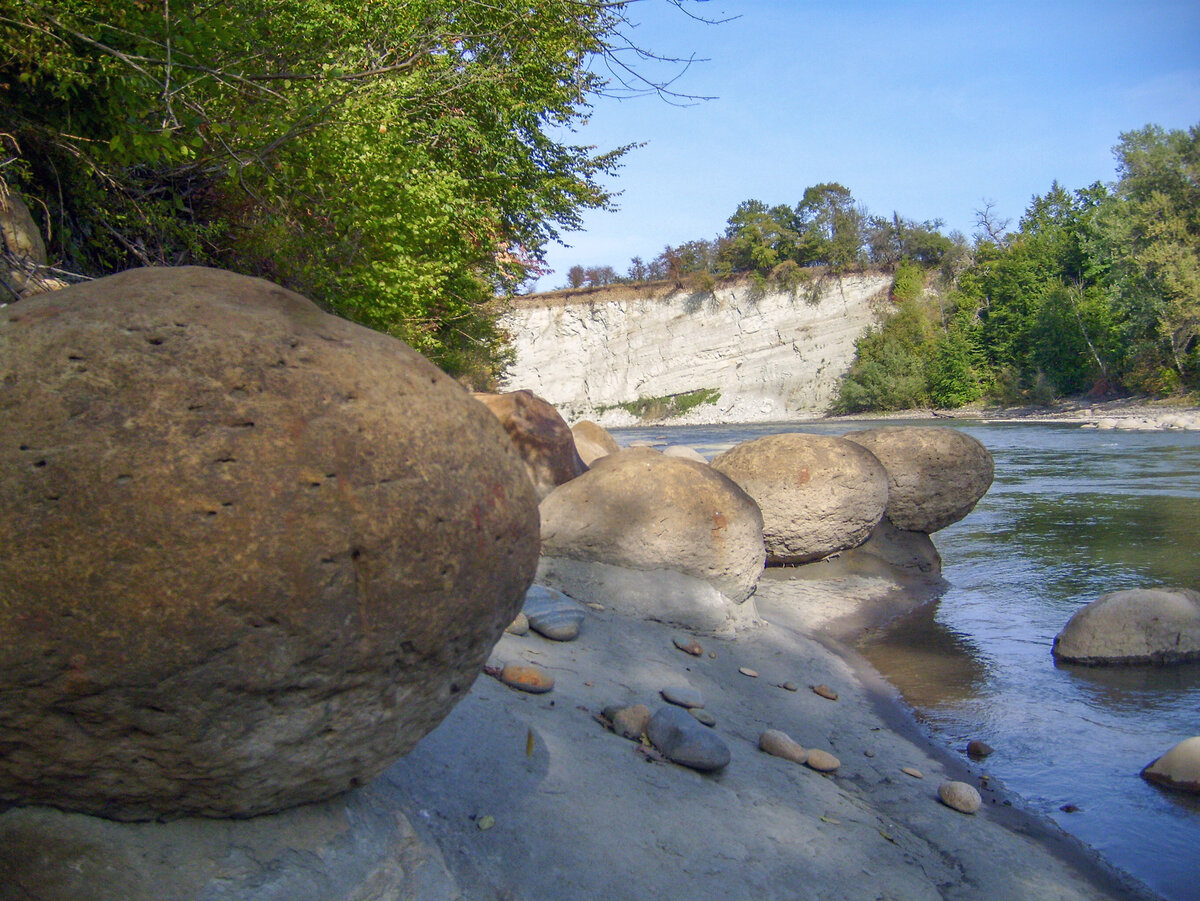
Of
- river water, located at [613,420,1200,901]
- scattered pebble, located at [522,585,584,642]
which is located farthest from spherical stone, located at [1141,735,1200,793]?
scattered pebble, located at [522,585,584,642]

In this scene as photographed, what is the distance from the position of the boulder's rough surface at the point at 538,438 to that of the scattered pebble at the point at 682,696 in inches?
141

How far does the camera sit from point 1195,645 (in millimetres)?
6797

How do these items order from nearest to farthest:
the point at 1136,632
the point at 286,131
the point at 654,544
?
the point at 654,544
the point at 1136,632
the point at 286,131

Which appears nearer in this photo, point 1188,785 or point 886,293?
point 1188,785

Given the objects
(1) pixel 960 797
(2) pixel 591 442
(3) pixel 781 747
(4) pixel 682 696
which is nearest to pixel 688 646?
(4) pixel 682 696

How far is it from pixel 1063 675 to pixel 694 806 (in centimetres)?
448

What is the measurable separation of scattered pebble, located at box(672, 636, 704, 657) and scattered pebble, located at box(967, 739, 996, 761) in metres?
1.82

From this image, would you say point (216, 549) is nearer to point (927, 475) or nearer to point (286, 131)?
point (286, 131)

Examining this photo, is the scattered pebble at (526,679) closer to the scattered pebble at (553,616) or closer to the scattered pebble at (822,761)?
the scattered pebble at (553,616)

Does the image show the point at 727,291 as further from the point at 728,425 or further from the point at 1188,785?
the point at 1188,785

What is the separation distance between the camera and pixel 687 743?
4.06 m

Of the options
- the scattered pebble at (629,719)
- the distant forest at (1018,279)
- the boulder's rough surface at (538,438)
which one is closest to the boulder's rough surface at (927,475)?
the boulder's rough surface at (538,438)

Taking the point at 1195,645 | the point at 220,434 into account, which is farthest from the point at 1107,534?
the point at 220,434

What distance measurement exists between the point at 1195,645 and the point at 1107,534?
626 cm
